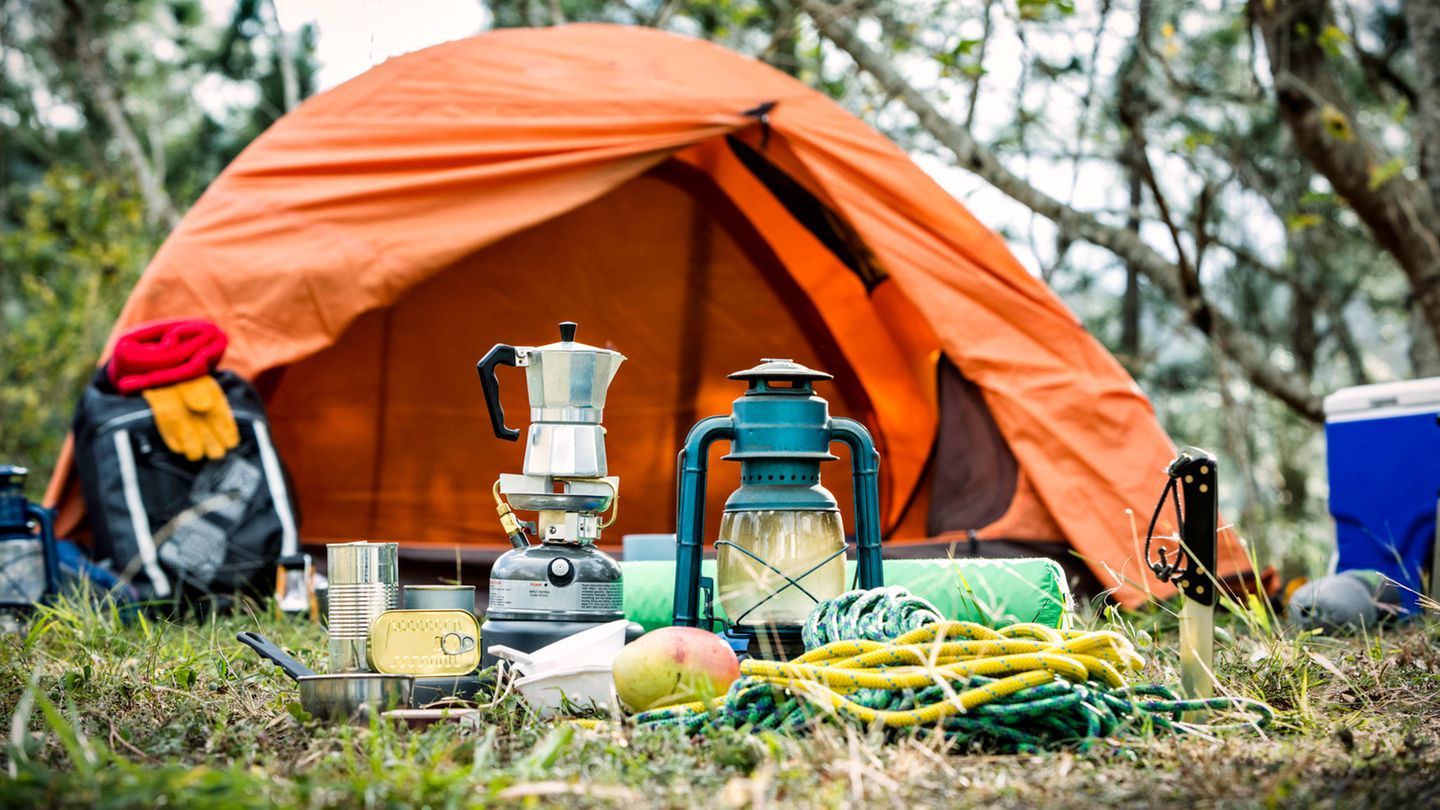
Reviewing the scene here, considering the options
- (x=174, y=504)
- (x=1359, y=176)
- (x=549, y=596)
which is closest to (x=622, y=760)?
(x=549, y=596)

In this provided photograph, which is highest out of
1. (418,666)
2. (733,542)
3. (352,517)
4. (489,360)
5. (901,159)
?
(901,159)

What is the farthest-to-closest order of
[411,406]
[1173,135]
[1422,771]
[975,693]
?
1. [1173,135]
2. [411,406]
3. [975,693]
4. [1422,771]

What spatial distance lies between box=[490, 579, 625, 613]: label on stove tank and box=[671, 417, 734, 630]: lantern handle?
0.11 m

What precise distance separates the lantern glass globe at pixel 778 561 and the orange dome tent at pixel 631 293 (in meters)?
1.33

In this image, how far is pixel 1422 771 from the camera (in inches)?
49.3

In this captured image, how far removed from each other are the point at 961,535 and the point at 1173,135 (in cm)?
506

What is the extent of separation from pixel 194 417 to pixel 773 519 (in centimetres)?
178

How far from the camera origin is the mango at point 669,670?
1.51 metres

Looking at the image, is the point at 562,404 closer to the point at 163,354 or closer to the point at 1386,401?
the point at 163,354

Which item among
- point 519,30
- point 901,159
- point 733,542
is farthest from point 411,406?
Answer: point 733,542

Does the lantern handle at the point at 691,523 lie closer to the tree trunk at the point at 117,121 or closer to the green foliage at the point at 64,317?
the green foliage at the point at 64,317

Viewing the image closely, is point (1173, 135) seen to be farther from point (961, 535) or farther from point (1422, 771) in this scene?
point (1422, 771)

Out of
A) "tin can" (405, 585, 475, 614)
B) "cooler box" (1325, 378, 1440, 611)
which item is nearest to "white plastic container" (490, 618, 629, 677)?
"tin can" (405, 585, 475, 614)

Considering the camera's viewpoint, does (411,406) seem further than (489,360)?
Yes
